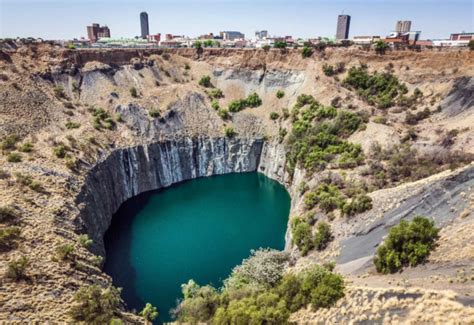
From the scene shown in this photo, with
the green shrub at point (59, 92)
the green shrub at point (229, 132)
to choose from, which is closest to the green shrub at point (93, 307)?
the green shrub at point (229, 132)

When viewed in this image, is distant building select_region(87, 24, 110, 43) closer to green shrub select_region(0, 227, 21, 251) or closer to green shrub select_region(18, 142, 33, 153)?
green shrub select_region(18, 142, 33, 153)

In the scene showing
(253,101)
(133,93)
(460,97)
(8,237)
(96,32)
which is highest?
(96,32)

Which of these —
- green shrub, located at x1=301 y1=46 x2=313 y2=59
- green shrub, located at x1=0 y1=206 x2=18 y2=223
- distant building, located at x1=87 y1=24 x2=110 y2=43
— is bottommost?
green shrub, located at x1=0 y1=206 x2=18 y2=223

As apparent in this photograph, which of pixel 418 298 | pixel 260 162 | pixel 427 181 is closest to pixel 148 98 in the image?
pixel 260 162

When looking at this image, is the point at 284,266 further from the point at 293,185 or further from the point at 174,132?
the point at 174,132

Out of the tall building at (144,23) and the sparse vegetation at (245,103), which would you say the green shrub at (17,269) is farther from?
the tall building at (144,23)

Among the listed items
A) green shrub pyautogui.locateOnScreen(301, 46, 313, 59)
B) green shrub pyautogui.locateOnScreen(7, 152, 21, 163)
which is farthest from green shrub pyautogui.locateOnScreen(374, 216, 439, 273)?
green shrub pyautogui.locateOnScreen(301, 46, 313, 59)

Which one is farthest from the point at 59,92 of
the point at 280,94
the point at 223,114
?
the point at 280,94

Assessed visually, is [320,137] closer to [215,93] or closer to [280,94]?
[280,94]
